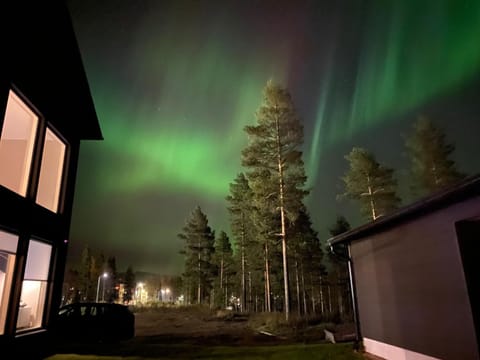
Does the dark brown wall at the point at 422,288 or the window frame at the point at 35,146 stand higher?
the window frame at the point at 35,146

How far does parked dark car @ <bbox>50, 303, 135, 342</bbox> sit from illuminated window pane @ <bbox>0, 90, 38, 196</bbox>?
633 centimetres

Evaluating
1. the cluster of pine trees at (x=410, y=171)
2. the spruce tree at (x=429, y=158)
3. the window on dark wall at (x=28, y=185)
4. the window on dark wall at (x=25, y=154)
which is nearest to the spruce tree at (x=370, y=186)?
the cluster of pine trees at (x=410, y=171)

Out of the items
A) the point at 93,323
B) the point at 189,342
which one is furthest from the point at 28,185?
the point at 189,342

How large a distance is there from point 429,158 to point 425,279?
23.7 meters

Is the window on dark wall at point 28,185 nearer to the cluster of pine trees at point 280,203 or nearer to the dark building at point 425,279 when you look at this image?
the dark building at point 425,279

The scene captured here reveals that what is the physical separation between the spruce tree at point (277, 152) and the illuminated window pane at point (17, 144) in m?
14.4

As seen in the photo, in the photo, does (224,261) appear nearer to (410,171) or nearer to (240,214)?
(240,214)

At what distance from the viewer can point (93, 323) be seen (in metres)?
12.3

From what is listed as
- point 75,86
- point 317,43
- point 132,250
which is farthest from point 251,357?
point 132,250

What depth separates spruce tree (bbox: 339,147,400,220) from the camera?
27000 millimetres

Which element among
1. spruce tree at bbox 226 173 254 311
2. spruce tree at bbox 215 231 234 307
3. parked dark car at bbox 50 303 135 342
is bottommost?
parked dark car at bbox 50 303 135 342

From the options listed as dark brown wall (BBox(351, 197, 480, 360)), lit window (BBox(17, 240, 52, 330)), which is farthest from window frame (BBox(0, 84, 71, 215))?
dark brown wall (BBox(351, 197, 480, 360))

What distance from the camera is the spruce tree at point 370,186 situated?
27.0 meters

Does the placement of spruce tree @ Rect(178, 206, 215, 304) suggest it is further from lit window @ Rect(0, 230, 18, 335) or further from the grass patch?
lit window @ Rect(0, 230, 18, 335)
